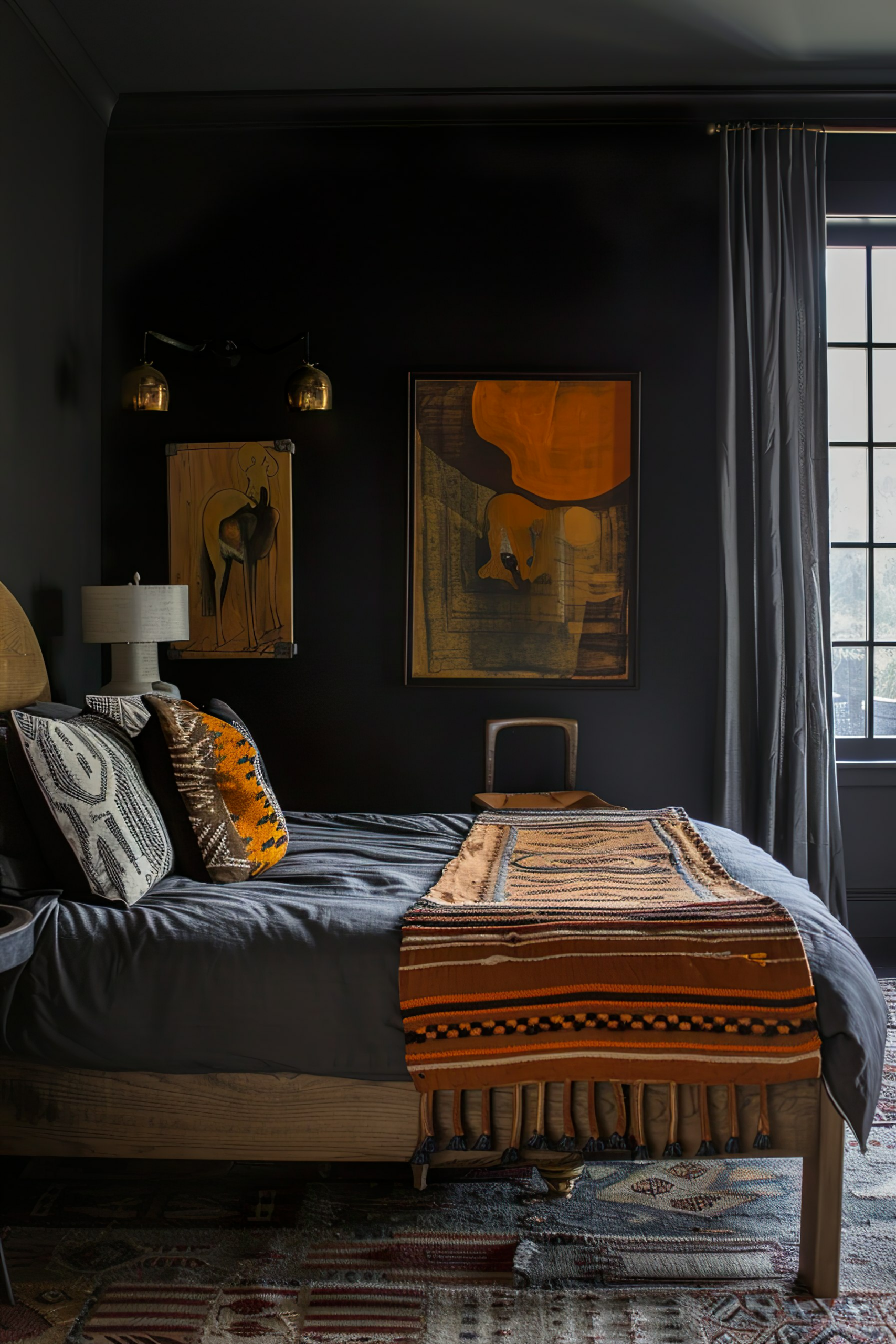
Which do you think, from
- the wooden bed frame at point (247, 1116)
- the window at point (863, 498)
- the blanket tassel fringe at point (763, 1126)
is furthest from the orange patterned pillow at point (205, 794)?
the window at point (863, 498)

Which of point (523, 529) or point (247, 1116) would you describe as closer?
point (247, 1116)

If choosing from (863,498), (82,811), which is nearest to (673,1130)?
(82,811)

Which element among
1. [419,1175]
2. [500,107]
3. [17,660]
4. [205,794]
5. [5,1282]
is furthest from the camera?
[500,107]

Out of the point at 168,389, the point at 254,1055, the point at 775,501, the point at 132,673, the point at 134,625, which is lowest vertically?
the point at 254,1055

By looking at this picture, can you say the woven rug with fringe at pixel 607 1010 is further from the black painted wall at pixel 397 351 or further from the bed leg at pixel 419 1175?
the black painted wall at pixel 397 351

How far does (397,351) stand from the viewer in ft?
13.0

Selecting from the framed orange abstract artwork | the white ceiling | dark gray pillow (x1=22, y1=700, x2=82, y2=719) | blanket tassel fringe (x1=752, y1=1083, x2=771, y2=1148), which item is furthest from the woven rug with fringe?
the white ceiling

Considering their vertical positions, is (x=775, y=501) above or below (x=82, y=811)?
above

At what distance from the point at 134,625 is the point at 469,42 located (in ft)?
7.76

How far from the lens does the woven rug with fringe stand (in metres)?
1.78

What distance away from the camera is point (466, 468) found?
3.95m

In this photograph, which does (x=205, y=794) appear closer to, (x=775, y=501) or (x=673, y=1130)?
(x=673, y=1130)

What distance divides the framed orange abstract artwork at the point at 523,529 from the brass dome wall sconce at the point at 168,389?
415mm

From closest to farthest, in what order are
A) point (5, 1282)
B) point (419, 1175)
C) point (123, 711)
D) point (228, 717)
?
point (5, 1282)
point (419, 1175)
point (123, 711)
point (228, 717)
